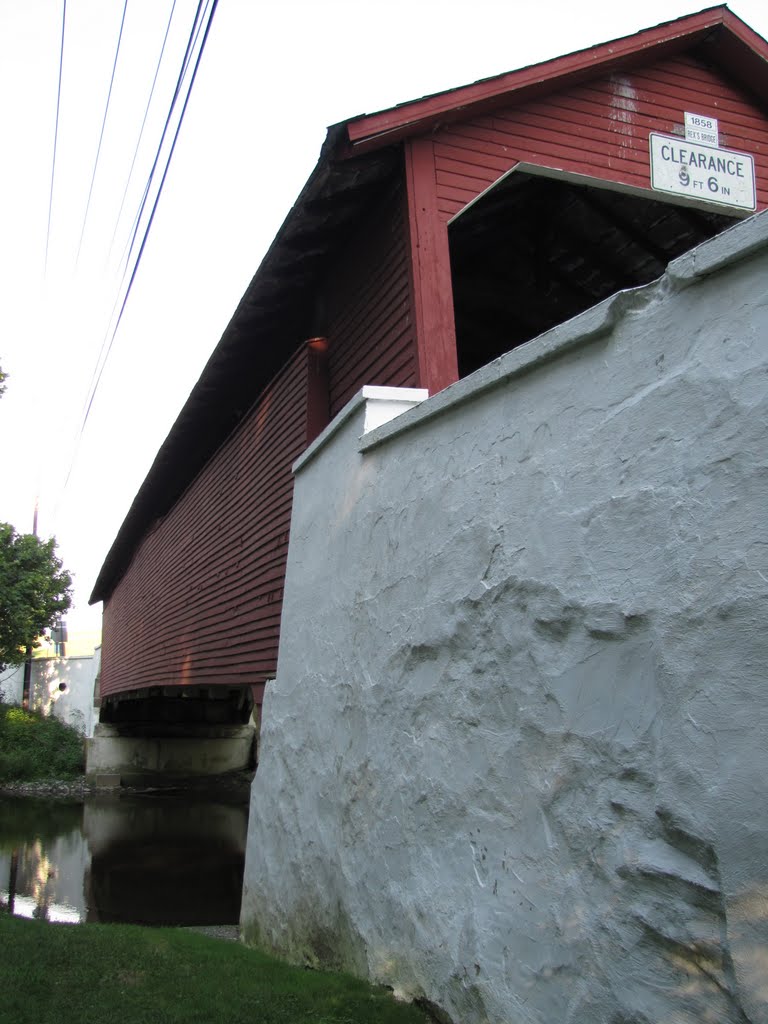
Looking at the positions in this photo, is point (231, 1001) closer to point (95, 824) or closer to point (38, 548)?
point (95, 824)

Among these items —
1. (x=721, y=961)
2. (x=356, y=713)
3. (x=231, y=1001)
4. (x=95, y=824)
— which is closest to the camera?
(x=721, y=961)

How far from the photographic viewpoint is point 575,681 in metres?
3.06

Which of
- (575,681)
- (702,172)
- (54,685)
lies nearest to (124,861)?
(702,172)

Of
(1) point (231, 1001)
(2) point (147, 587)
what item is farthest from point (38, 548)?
(1) point (231, 1001)

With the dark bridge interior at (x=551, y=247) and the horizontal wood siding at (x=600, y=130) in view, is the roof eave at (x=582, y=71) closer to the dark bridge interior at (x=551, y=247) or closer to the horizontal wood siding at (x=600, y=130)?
the horizontal wood siding at (x=600, y=130)

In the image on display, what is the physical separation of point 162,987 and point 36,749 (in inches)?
1075

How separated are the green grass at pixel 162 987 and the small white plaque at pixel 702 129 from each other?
644cm

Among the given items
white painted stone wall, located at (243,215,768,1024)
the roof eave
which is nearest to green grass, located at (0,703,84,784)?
white painted stone wall, located at (243,215,768,1024)

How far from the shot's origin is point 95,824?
20188 mm

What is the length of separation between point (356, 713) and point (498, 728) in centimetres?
140

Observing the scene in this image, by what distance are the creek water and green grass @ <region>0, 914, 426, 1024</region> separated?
5.49 m

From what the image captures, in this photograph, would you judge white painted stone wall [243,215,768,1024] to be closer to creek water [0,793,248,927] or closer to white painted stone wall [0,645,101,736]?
creek water [0,793,248,927]

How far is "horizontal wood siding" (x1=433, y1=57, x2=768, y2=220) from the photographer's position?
641cm

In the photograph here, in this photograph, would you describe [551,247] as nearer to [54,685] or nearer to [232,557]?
[232,557]
